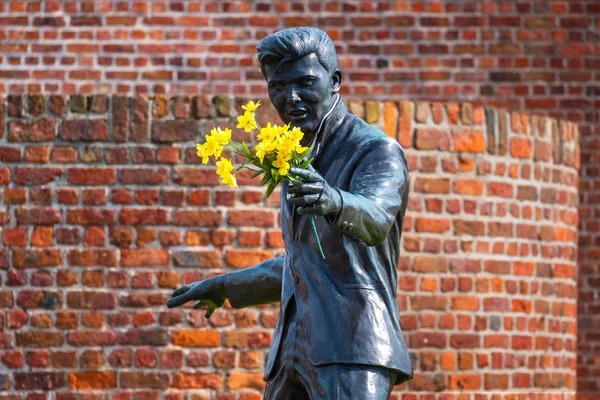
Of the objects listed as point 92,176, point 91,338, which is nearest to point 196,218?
point 92,176

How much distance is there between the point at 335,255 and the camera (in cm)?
395

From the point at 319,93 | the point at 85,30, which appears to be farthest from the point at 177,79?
Result: the point at 319,93

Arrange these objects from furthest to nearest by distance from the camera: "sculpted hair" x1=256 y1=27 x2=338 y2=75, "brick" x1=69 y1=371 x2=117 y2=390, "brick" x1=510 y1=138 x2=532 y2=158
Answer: "brick" x1=510 y1=138 x2=532 y2=158 → "brick" x1=69 y1=371 x2=117 y2=390 → "sculpted hair" x1=256 y1=27 x2=338 y2=75

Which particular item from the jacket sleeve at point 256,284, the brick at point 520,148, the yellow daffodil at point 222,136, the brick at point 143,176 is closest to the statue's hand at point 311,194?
the yellow daffodil at point 222,136

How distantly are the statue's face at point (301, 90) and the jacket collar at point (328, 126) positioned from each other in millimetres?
26

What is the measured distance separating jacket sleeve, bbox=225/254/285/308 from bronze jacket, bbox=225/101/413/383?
1.01 feet

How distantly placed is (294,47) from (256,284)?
2.74 ft

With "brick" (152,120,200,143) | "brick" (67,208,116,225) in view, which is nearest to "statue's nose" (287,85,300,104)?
"brick" (152,120,200,143)

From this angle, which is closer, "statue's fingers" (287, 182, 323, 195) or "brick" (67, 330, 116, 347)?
"statue's fingers" (287, 182, 323, 195)

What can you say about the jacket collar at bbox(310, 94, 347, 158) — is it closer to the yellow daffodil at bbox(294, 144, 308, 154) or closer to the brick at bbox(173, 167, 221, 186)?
the yellow daffodil at bbox(294, 144, 308, 154)

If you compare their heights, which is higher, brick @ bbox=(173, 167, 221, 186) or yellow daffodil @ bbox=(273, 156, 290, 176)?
brick @ bbox=(173, 167, 221, 186)

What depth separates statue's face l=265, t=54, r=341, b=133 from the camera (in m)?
4.02

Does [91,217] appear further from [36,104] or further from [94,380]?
[94,380]

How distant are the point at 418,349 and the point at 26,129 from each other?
90.6 inches
